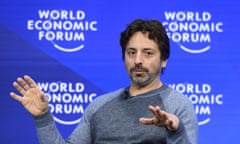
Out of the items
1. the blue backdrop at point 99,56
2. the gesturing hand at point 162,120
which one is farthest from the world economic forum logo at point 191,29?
the gesturing hand at point 162,120

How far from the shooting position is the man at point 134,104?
1.60 meters

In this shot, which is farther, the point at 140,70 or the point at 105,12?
the point at 105,12

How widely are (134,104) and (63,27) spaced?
890mm

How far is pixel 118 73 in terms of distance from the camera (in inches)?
95.9

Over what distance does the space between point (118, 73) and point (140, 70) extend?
0.78 meters

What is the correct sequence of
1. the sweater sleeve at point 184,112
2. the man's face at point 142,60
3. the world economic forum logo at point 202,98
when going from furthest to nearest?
the world economic forum logo at point 202,98, the man's face at point 142,60, the sweater sleeve at point 184,112

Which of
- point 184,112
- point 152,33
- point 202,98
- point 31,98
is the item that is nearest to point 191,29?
point 202,98

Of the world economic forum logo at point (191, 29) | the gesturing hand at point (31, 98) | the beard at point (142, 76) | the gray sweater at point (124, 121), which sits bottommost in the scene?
the gray sweater at point (124, 121)

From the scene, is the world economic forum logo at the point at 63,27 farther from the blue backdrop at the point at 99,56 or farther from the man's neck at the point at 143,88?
the man's neck at the point at 143,88

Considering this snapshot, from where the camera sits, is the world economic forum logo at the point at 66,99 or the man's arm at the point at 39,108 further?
the world economic forum logo at the point at 66,99

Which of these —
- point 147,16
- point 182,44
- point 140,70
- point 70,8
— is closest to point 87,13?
point 70,8

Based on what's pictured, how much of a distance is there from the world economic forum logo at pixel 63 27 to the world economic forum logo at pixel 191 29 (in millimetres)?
379

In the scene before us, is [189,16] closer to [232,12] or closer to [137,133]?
[232,12]

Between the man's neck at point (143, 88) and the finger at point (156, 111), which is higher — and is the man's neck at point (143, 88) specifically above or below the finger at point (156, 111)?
above
